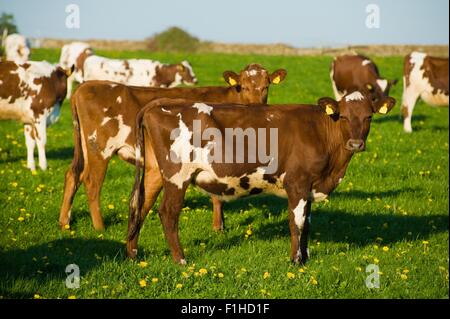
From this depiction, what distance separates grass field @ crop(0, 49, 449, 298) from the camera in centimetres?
738

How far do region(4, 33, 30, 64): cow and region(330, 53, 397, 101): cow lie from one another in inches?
479

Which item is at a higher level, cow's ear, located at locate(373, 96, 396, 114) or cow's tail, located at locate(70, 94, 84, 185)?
cow's ear, located at locate(373, 96, 396, 114)

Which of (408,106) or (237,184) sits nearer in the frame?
(237,184)

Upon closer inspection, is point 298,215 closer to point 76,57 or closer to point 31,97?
point 31,97

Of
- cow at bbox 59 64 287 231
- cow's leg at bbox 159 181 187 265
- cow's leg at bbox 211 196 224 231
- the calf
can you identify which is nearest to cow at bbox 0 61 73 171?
cow at bbox 59 64 287 231

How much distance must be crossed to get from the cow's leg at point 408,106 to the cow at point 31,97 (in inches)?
461

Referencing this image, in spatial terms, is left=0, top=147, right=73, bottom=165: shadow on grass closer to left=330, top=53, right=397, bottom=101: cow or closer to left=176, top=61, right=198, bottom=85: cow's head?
left=176, top=61, right=198, bottom=85: cow's head

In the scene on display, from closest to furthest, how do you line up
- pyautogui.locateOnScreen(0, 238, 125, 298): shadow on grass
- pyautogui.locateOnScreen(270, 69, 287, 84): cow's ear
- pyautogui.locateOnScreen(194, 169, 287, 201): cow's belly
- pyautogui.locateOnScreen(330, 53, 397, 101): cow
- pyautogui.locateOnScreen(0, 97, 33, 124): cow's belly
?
pyautogui.locateOnScreen(0, 238, 125, 298): shadow on grass < pyautogui.locateOnScreen(194, 169, 287, 201): cow's belly < pyautogui.locateOnScreen(270, 69, 287, 84): cow's ear < pyautogui.locateOnScreen(0, 97, 33, 124): cow's belly < pyautogui.locateOnScreen(330, 53, 397, 101): cow

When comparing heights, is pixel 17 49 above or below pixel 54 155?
above

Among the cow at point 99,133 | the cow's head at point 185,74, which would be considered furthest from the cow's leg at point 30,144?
the cow's head at point 185,74

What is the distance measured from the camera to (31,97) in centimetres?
1479

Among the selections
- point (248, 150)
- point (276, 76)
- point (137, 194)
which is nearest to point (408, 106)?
point (276, 76)

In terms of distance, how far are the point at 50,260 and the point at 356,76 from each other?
1966 cm

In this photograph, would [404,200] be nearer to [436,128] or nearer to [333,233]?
[333,233]
